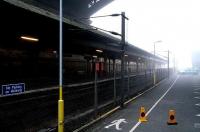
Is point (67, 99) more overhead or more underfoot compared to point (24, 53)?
more underfoot

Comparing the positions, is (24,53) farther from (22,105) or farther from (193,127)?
(193,127)

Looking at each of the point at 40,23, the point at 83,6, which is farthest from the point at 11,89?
the point at 83,6

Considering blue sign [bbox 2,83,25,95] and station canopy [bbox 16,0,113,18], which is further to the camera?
station canopy [bbox 16,0,113,18]

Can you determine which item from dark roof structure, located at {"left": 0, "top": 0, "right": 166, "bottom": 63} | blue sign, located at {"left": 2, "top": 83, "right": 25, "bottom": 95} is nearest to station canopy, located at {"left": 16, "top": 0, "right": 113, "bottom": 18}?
dark roof structure, located at {"left": 0, "top": 0, "right": 166, "bottom": 63}

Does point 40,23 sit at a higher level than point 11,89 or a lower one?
higher

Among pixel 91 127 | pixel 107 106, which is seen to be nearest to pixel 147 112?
pixel 107 106

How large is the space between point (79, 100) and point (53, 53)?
56.8 feet

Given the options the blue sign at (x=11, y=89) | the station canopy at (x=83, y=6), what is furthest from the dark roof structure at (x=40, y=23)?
the station canopy at (x=83, y=6)

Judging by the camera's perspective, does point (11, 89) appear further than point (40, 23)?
No

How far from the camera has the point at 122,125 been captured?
53.5 ft

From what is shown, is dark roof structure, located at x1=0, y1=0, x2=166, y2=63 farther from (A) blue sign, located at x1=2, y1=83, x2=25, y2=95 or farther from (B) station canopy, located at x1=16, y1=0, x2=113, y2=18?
(B) station canopy, located at x1=16, y1=0, x2=113, y2=18

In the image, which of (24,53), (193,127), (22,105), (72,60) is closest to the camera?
(193,127)

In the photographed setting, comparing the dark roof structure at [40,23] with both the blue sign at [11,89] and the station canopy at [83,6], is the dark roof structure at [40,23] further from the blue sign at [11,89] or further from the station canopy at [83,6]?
the station canopy at [83,6]

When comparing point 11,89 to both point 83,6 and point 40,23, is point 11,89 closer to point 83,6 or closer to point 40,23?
point 40,23
